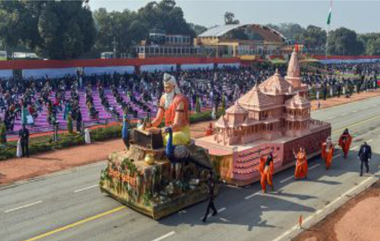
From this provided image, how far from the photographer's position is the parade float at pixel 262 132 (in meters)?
16.3

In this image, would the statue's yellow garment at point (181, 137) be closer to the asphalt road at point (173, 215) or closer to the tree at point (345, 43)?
the asphalt road at point (173, 215)

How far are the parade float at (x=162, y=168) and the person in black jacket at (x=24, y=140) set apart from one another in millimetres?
7109

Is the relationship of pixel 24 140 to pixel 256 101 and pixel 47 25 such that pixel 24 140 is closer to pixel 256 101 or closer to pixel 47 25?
pixel 256 101

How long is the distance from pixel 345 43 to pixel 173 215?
114438 millimetres

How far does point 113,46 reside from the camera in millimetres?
76250

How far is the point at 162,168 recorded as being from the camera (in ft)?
43.6

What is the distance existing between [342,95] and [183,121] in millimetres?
38654

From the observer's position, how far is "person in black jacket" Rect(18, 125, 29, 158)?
64.5ft

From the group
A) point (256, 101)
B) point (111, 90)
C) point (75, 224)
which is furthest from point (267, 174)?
point (111, 90)

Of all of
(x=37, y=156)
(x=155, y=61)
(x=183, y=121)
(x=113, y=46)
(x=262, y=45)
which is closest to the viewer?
(x=183, y=121)

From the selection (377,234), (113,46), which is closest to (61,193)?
(377,234)

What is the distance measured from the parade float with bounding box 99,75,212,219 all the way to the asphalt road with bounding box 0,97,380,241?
1.55ft

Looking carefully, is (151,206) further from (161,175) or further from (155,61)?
(155,61)

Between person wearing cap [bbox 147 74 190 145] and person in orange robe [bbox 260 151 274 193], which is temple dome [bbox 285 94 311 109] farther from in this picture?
person wearing cap [bbox 147 74 190 145]
